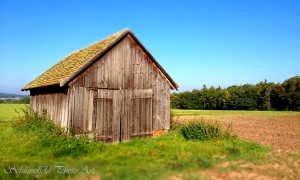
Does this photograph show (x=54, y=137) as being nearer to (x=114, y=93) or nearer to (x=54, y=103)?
(x=54, y=103)

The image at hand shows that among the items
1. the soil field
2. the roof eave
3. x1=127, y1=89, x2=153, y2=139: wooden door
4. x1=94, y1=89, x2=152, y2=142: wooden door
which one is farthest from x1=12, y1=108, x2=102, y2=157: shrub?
the soil field

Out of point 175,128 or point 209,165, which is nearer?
point 209,165

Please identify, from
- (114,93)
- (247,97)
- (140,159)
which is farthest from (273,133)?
(247,97)

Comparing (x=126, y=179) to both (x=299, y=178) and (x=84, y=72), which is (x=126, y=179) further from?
(x=84, y=72)

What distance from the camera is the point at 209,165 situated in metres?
8.84

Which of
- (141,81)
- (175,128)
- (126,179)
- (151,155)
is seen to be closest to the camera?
(126,179)

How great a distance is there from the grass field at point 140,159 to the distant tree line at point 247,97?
52.3m

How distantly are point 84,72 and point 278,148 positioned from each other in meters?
10.3

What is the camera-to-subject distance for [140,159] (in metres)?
9.63

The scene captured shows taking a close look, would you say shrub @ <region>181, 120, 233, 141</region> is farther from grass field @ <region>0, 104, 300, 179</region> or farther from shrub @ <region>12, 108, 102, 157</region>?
shrub @ <region>12, 108, 102, 157</region>

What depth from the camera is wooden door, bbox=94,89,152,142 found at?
42.9 ft

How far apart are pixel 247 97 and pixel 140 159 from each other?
59.3m

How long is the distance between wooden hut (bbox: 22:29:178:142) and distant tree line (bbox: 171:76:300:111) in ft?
168

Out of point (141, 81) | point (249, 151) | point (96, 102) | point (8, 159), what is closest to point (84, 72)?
point (96, 102)
